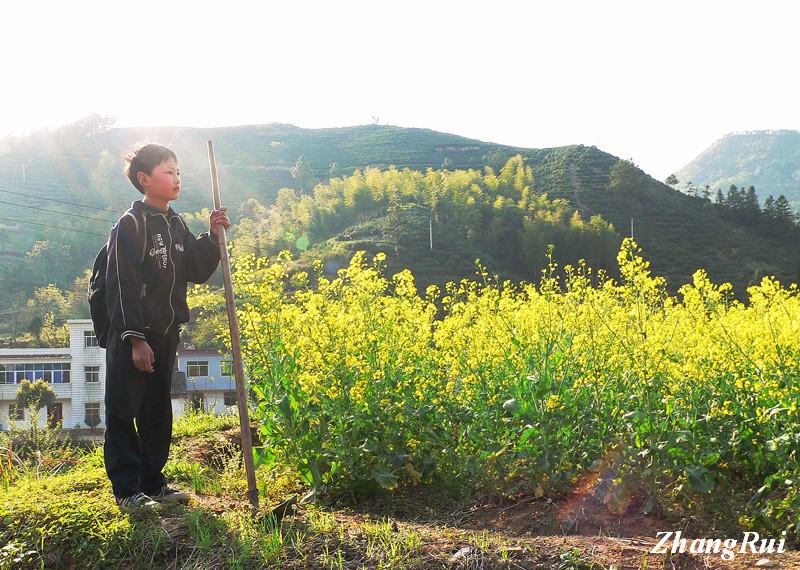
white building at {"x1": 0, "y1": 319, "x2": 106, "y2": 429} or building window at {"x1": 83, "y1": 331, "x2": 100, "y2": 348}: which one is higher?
building window at {"x1": 83, "y1": 331, "x2": 100, "y2": 348}

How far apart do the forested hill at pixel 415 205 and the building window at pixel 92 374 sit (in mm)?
22253

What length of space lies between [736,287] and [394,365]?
178 ft

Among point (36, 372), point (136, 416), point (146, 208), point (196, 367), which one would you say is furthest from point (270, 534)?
point (36, 372)

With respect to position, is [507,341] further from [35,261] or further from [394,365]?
[35,261]

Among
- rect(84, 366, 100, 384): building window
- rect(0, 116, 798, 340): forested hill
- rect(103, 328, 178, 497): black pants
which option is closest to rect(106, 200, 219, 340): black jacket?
rect(103, 328, 178, 497): black pants

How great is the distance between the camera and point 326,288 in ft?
16.2

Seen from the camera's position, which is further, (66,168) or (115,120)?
(115,120)

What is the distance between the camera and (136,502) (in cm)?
372

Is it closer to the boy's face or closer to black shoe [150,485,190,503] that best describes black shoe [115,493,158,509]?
black shoe [150,485,190,503]

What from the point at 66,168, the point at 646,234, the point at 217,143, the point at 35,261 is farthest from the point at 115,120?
the point at 646,234

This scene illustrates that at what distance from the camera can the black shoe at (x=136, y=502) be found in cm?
370

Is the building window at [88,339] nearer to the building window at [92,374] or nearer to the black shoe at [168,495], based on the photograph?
the building window at [92,374]

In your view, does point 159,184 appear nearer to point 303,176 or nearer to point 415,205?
point 415,205

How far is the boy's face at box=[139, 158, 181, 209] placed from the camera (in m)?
3.99
